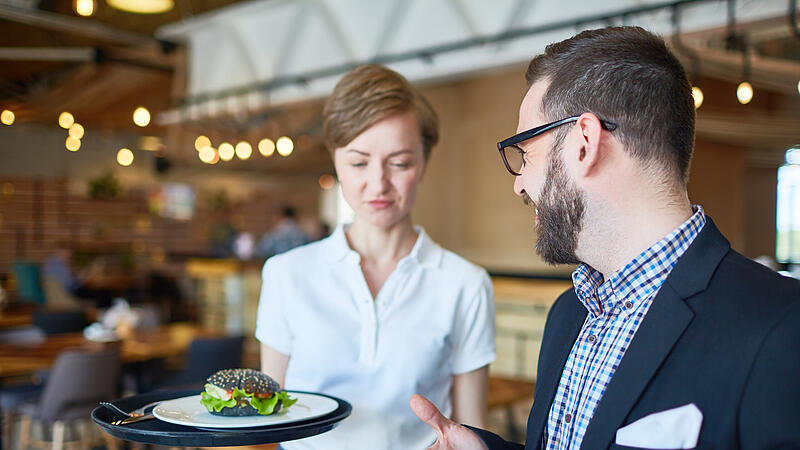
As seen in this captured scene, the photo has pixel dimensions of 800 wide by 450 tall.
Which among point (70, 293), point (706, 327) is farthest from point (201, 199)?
point (706, 327)

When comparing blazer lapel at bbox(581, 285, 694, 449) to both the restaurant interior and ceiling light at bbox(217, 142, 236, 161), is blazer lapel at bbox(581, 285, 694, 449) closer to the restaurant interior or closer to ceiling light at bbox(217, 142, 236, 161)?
the restaurant interior

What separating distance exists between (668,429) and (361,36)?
17.4 feet

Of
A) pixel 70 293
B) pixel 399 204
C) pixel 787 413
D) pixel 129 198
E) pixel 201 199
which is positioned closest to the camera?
pixel 787 413

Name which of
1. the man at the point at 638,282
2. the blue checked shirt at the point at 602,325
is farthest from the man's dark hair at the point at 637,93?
the blue checked shirt at the point at 602,325

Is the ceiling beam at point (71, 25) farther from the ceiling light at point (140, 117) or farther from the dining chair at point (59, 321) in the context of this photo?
the dining chair at point (59, 321)

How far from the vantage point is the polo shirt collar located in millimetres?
1794

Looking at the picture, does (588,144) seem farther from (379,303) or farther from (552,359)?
(379,303)

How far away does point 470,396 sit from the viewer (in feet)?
5.84

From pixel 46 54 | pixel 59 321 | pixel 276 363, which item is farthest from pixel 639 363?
pixel 46 54

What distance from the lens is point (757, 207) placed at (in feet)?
47.8

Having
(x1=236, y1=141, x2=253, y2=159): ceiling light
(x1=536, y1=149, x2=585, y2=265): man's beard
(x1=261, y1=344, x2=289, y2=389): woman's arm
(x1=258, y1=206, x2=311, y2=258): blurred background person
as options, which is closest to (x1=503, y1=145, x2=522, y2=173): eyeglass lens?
(x1=536, y1=149, x2=585, y2=265): man's beard

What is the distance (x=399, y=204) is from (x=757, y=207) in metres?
14.9

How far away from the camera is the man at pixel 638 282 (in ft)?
3.02

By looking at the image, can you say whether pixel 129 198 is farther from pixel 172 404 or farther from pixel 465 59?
pixel 172 404
